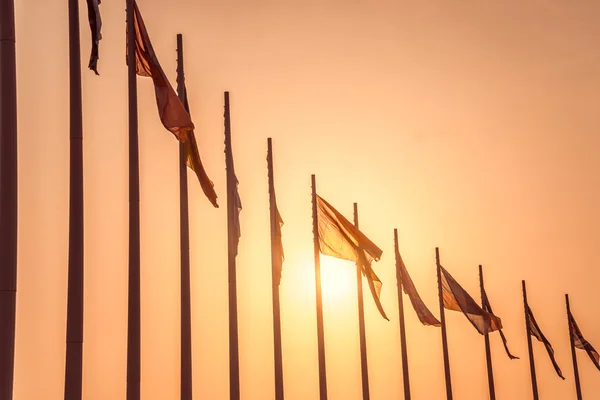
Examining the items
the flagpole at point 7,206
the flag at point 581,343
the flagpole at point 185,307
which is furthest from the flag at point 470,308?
the flagpole at point 7,206

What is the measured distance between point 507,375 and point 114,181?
19.2 m

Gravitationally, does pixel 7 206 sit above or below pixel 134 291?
above

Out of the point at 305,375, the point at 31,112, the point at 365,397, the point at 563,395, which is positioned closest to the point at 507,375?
the point at 563,395

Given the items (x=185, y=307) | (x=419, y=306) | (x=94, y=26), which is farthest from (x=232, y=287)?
(x=419, y=306)

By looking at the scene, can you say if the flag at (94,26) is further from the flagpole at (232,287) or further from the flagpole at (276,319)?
the flagpole at (276,319)

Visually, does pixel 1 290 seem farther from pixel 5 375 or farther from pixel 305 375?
pixel 305 375

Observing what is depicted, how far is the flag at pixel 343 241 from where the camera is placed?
20469 millimetres

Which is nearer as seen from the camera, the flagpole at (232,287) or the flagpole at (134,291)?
the flagpole at (134,291)

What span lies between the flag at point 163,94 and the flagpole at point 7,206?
199 inches

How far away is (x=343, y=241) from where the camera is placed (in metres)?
21.2

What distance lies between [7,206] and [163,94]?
5.92 metres

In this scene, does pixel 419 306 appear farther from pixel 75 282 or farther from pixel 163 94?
pixel 75 282

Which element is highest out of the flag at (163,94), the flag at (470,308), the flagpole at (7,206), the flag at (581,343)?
the flag at (163,94)

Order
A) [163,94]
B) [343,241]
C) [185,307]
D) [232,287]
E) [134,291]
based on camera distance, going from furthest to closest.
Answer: [343,241]
[232,287]
[185,307]
[163,94]
[134,291]
